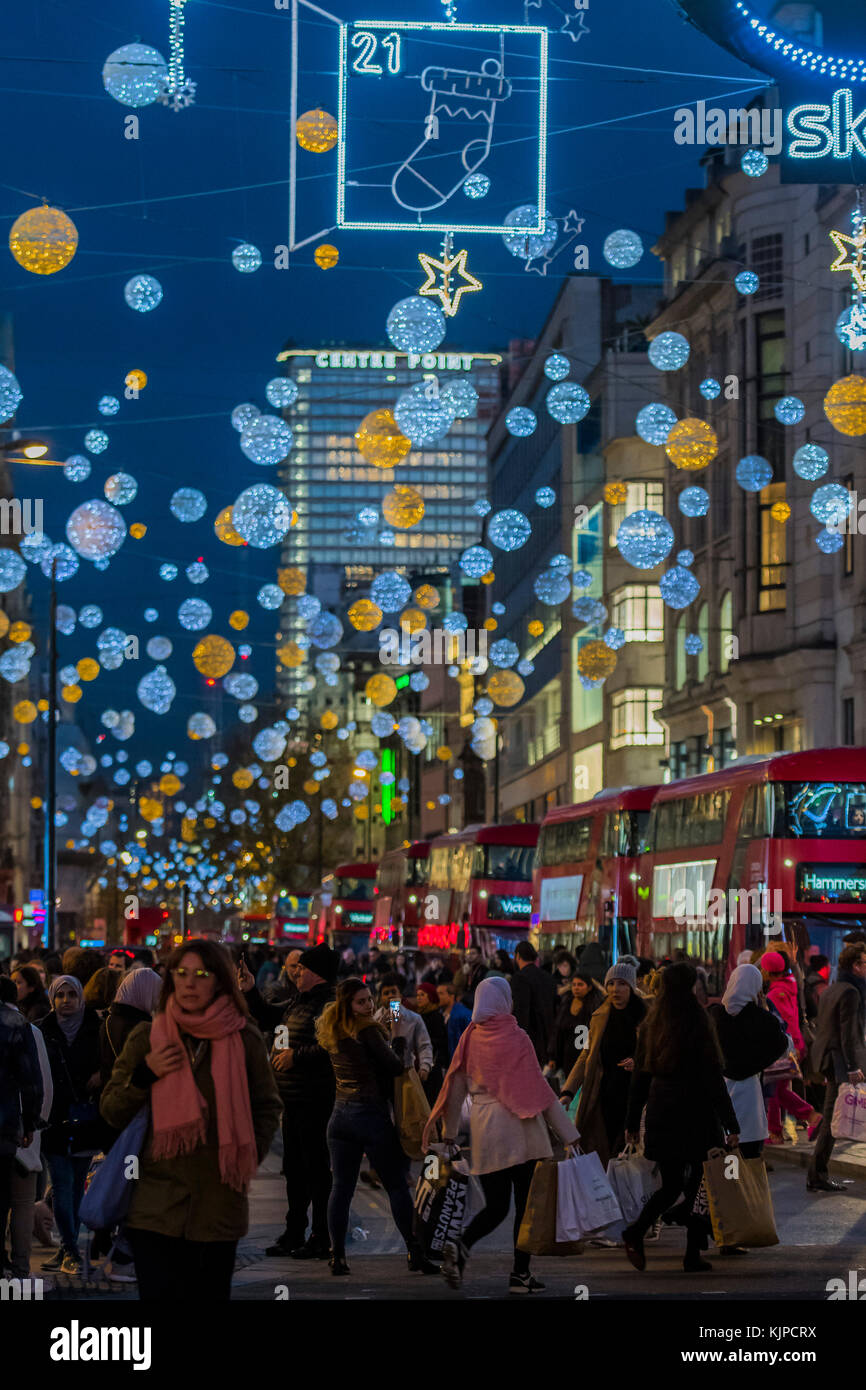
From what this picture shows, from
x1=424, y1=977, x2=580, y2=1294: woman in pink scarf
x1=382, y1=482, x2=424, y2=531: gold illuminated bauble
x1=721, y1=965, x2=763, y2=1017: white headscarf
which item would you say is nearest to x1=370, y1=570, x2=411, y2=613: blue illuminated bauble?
x1=382, y1=482, x2=424, y2=531: gold illuminated bauble

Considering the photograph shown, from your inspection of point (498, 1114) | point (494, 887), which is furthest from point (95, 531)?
point (494, 887)

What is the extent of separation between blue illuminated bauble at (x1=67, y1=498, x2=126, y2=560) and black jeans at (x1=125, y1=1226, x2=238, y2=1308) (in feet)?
54.7

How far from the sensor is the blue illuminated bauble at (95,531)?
23.7 meters

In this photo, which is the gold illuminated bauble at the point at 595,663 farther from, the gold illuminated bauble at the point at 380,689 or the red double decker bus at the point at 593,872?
the gold illuminated bauble at the point at 380,689

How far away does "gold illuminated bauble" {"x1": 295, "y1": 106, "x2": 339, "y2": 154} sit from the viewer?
18125 mm

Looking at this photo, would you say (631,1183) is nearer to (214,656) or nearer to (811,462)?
(811,462)

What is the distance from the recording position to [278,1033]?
13008 millimetres

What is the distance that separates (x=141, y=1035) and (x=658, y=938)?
23615mm

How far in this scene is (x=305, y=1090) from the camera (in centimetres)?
1312

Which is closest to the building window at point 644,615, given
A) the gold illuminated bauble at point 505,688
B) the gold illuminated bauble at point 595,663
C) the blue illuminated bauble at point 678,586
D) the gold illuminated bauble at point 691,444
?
the gold illuminated bauble at point 505,688

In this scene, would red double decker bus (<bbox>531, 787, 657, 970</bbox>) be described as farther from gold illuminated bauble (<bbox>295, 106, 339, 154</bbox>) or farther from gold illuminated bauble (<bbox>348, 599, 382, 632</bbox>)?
gold illuminated bauble (<bbox>295, 106, 339, 154</bbox>)

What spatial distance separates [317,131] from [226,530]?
6476mm

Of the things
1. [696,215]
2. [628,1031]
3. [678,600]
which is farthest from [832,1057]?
[696,215]

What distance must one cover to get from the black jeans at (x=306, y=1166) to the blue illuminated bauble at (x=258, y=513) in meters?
10.2
